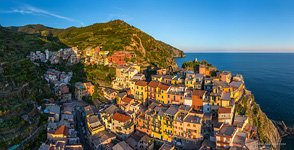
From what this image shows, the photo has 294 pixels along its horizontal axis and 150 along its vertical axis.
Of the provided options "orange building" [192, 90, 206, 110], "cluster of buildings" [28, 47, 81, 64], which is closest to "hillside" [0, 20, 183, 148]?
"cluster of buildings" [28, 47, 81, 64]

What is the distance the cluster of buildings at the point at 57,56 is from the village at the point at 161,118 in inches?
848

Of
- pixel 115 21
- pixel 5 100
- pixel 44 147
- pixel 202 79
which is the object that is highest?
pixel 115 21

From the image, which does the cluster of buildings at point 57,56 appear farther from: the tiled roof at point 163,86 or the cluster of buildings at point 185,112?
the tiled roof at point 163,86

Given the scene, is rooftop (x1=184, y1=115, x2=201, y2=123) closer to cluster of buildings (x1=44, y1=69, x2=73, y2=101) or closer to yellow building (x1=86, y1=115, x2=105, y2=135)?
yellow building (x1=86, y1=115, x2=105, y2=135)

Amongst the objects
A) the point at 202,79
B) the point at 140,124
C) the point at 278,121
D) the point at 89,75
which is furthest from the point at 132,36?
the point at 278,121

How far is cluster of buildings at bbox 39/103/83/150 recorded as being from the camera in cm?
3591

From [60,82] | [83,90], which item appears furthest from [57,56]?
[83,90]

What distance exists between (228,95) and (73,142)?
111ft

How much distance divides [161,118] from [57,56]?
5494 centimetres

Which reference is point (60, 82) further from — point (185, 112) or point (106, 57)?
point (185, 112)

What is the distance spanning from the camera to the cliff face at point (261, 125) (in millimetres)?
43709

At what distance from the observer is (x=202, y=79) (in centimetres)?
5084

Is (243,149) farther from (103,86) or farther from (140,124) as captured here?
(103,86)

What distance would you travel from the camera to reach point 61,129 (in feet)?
131
